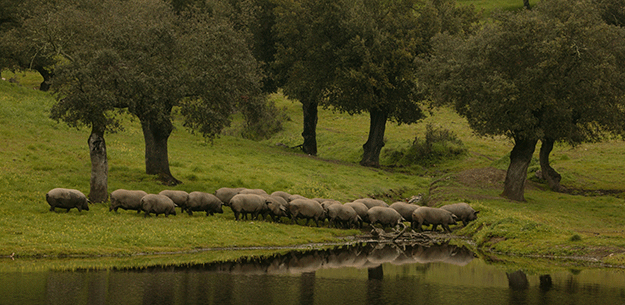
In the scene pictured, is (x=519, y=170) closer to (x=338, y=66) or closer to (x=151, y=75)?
(x=338, y=66)

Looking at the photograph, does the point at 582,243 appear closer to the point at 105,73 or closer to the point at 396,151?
the point at 105,73

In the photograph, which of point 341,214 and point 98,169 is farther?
point 341,214

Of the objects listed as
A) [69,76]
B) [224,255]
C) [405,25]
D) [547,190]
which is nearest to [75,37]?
[69,76]

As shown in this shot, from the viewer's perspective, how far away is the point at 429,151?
63.8 meters

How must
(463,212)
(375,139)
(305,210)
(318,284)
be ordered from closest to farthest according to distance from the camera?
(318,284) → (305,210) → (463,212) → (375,139)

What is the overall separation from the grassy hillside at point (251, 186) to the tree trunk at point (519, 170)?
133cm

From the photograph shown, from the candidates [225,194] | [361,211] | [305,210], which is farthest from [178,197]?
[361,211]

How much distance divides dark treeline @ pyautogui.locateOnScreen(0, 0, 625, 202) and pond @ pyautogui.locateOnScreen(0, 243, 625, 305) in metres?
13.5

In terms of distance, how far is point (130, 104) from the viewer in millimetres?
31000

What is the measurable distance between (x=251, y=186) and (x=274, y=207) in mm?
8350

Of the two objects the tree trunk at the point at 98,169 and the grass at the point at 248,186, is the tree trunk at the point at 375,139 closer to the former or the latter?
the grass at the point at 248,186

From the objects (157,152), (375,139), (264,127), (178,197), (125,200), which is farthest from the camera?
(264,127)

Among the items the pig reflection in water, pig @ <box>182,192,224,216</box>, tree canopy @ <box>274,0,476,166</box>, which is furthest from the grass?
tree canopy @ <box>274,0,476,166</box>

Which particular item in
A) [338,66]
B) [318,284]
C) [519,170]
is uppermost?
[338,66]
